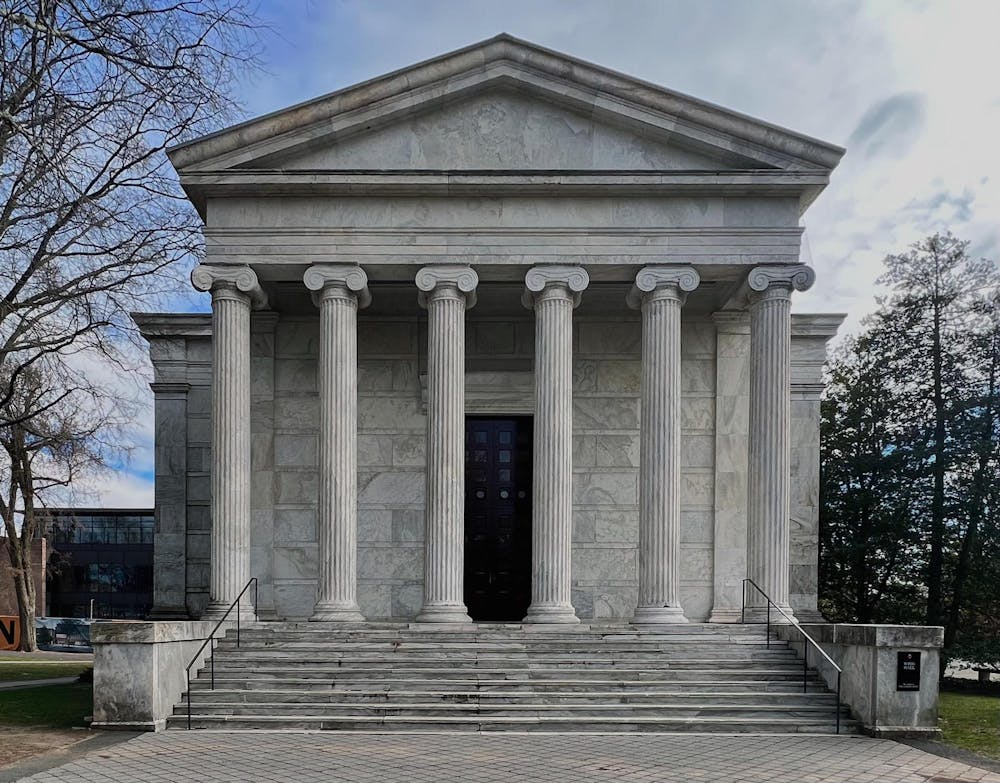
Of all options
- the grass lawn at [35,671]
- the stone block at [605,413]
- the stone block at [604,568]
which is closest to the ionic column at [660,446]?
the stone block at [604,568]

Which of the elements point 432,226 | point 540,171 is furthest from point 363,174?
point 540,171

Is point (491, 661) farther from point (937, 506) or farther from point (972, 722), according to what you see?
point (937, 506)

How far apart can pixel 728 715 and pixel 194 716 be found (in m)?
8.31

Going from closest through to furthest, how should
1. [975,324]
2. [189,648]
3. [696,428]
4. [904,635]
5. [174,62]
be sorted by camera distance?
[174,62]
[904,635]
[189,648]
[696,428]
[975,324]

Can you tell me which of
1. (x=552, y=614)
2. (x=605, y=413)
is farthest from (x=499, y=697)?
(x=605, y=413)

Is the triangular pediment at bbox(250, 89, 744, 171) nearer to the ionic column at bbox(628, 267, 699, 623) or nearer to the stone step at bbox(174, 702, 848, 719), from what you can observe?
the ionic column at bbox(628, 267, 699, 623)

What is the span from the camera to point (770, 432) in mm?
19406

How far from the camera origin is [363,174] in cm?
1947

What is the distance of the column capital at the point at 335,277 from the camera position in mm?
19641

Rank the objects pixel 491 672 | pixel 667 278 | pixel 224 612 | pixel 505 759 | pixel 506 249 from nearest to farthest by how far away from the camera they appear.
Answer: pixel 505 759 < pixel 491 672 < pixel 224 612 < pixel 667 278 < pixel 506 249

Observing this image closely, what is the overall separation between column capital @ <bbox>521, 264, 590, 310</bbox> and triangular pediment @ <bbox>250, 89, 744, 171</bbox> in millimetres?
2128

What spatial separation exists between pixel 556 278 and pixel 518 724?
29.5 ft

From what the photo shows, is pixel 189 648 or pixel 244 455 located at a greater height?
pixel 244 455

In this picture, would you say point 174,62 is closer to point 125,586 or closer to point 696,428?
point 696,428
